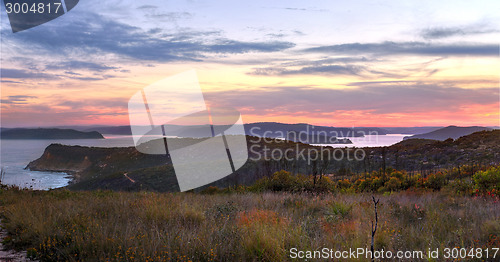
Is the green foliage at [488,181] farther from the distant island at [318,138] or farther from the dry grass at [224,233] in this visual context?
the distant island at [318,138]

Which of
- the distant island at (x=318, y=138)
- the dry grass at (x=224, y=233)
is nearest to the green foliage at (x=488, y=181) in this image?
the dry grass at (x=224, y=233)

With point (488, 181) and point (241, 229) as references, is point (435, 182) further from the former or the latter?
point (241, 229)

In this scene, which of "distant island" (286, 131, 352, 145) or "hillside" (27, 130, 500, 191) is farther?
"distant island" (286, 131, 352, 145)

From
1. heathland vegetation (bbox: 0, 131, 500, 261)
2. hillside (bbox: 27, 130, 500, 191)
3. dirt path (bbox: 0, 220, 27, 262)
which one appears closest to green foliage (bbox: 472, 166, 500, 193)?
heathland vegetation (bbox: 0, 131, 500, 261)

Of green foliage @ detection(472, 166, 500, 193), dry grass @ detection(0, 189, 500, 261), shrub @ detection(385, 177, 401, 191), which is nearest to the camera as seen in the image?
dry grass @ detection(0, 189, 500, 261)

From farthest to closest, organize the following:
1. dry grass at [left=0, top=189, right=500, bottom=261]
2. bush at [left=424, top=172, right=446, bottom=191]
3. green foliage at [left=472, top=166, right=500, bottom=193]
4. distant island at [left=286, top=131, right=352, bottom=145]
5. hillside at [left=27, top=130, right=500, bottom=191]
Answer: distant island at [left=286, top=131, right=352, bottom=145] < hillside at [left=27, top=130, right=500, bottom=191] < bush at [left=424, top=172, right=446, bottom=191] < green foliage at [left=472, top=166, right=500, bottom=193] < dry grass at [left=0, top=189, right=500, bottom=261]

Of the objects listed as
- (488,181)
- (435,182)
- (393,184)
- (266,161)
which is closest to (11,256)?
(488,181)

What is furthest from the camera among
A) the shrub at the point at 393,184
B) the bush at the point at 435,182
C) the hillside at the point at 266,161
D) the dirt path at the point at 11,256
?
the hillside at the point at 266,161

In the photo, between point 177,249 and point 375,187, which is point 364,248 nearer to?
point 177,249

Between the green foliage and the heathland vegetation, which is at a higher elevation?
the heathland vegetation

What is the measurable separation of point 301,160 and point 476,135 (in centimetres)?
2052

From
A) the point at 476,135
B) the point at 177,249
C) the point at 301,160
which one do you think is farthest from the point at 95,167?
the point at 177,249

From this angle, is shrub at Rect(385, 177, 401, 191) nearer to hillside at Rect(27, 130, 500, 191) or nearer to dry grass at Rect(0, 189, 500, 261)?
hillside at Rect(27, 130, 500, 191)

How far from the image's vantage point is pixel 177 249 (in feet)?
15.1
